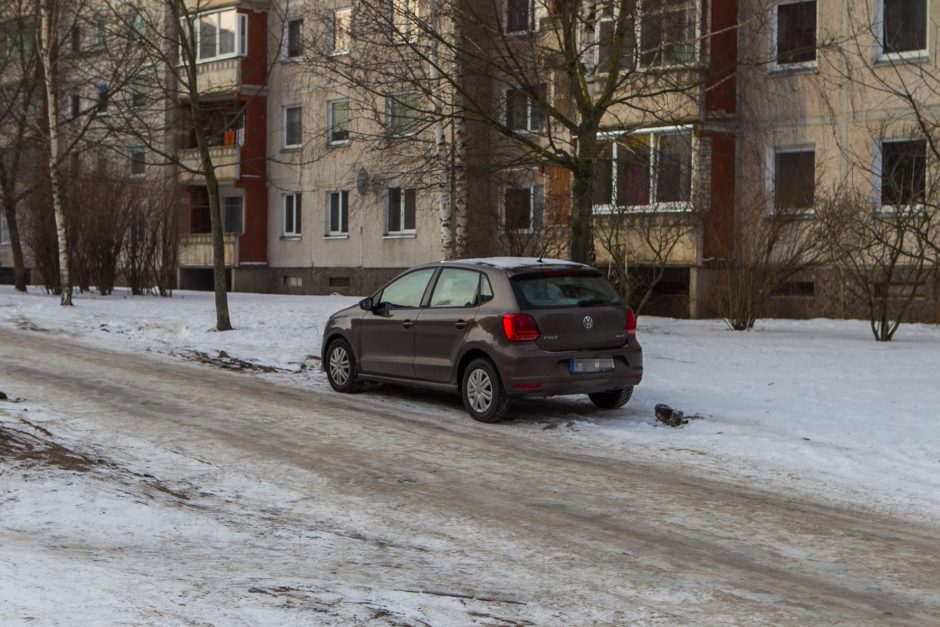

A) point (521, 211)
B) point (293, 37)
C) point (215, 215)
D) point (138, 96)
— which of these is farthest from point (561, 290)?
point (293, 37)

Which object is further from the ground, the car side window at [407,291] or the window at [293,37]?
the window at [293,37]

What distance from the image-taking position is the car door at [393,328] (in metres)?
13.2

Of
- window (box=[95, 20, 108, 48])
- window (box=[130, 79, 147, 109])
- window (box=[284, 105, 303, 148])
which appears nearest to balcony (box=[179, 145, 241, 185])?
window (box=[284, 105, 303, 148])

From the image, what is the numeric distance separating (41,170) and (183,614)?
3246cm

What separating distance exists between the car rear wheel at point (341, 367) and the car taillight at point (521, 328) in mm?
3058

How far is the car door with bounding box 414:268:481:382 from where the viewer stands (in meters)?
12.4

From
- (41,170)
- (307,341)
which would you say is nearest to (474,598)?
(307,341)

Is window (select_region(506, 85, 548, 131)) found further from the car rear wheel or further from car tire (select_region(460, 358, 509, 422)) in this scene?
car tire (select_region(460, 358, 509, 422))

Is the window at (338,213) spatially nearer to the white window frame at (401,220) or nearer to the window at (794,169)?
the white window frame at (401,220)

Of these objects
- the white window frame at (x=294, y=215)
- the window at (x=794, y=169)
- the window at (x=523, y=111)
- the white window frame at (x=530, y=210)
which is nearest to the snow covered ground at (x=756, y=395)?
the white window frame at (x=530, y=210)

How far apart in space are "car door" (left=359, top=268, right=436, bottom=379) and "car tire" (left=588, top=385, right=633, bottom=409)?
204 cm

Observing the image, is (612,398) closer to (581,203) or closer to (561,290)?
(561,290)

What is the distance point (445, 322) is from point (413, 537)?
5625 millimetres

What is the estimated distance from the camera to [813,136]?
28.2m
